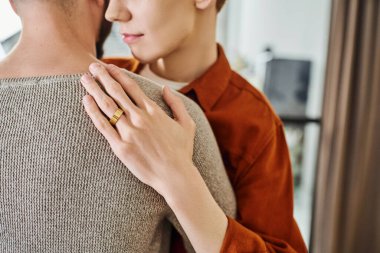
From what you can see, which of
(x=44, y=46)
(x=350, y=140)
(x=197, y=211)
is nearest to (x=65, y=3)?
(x=44, y=46)

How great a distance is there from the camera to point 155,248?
2.64 feet

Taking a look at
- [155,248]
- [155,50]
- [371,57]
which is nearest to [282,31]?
[371,57]

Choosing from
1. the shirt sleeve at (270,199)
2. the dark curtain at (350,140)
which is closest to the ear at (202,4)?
the shirt sleeve at (270,199)

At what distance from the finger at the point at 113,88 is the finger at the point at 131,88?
0.01 meters

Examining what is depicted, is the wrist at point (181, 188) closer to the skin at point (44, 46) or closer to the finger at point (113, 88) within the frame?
the finger at point (113, 88)

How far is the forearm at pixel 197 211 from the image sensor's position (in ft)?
2.28

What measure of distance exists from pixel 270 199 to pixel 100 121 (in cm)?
50

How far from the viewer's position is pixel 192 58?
1132 millimetres

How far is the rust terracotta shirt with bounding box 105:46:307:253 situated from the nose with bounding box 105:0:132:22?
25 centimetres

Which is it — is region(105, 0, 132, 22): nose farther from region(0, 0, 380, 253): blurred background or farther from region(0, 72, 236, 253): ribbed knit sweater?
region(0, 0, 380, 253): blurred background

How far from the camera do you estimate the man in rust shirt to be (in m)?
0.96

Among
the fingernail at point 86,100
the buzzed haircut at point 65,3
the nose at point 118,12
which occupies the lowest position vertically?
the fingernail at point 86,100

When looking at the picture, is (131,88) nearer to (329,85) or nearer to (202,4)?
(202,4)

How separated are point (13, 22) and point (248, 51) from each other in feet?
5.07
